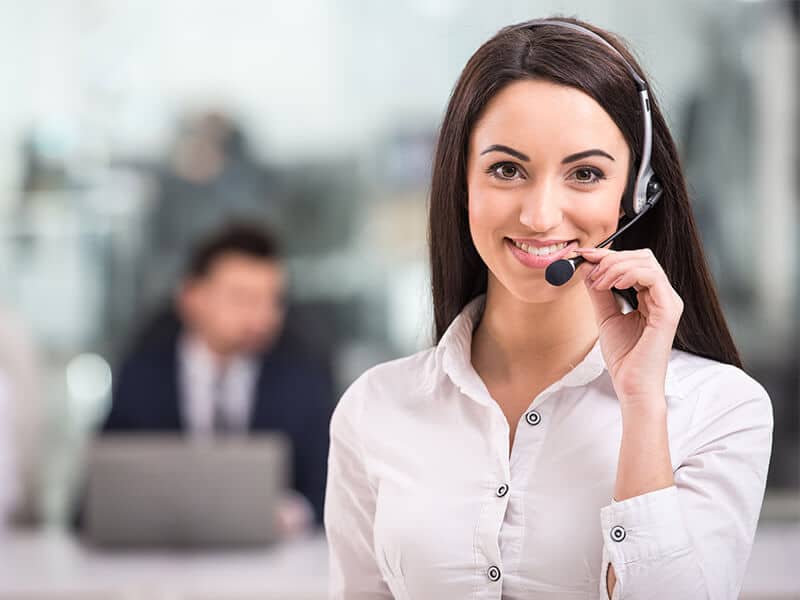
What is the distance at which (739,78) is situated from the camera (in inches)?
211

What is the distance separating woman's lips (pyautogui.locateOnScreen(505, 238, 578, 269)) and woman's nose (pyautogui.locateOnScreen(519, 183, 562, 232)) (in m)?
0.04

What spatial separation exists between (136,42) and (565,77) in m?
4.18

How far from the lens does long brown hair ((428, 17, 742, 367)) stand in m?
1.38

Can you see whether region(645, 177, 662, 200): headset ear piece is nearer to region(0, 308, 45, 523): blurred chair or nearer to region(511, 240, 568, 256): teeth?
region(511, 240, 568, 256): teeth

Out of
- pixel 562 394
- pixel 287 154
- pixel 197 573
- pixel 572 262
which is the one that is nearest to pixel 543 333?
pixel 562 394

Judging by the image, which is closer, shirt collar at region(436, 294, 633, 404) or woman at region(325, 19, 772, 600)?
woman at region(325, 19, 772, 600)

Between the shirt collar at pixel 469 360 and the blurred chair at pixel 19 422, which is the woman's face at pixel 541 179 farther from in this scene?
the blurred chair at pixel 19 422

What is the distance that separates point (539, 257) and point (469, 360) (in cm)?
22

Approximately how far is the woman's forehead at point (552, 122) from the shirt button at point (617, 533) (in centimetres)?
41

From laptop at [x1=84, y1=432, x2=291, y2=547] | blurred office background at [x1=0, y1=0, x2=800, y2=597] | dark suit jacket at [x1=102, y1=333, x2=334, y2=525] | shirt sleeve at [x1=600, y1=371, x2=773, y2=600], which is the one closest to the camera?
shirt sleeve at [x1=600, y1=371, x2=773, y2=600]

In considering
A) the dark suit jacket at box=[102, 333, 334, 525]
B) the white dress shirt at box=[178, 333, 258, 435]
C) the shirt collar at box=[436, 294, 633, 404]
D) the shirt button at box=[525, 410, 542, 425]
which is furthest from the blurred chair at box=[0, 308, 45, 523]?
the shirt button at box=[525, 410, 542, 425]

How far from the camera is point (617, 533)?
129 centimetres

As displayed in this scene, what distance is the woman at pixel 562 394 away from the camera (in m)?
1.32

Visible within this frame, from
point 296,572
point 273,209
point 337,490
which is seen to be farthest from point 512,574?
point 273,209
